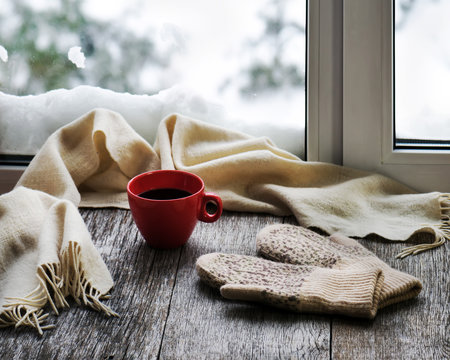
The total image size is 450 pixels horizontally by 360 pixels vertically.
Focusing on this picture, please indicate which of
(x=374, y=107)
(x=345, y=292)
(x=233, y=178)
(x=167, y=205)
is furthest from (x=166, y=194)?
(x=374, y=107)

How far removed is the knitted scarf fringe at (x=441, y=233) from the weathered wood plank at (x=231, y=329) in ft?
0.79

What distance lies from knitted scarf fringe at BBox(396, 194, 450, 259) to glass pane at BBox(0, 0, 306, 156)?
30 cm

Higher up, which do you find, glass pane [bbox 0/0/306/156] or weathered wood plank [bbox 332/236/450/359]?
glass pane [bbox 0/0/306/156]

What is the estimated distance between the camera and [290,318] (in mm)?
844

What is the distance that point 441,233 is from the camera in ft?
3.43

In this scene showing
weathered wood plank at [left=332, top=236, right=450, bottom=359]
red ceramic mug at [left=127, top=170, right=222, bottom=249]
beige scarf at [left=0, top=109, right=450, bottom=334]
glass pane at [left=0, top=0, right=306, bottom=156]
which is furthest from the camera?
glass pane at [left=0, top=0, right=306, bottom=156]

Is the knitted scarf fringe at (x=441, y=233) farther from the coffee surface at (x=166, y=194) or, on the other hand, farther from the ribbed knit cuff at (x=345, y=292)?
the coffee surface at (x=166, y=194)

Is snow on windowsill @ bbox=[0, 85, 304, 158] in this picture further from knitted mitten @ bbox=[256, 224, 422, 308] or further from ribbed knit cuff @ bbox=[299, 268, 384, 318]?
ribbed knit cuff @ bbox=[299, 268, 384, 318]

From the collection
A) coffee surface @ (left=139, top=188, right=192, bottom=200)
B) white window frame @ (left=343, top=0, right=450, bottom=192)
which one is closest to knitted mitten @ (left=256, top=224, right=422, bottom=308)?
coffee surface @ (left=139, top=188, right=192, bottom=200)

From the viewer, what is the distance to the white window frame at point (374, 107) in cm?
113

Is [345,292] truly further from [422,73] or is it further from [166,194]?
[422,73]

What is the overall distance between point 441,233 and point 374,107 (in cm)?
27

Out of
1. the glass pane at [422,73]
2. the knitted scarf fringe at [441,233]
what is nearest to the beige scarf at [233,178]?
the knitted scarf fringe at [441,233]

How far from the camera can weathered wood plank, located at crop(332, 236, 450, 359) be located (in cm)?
78
